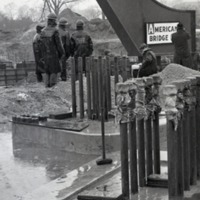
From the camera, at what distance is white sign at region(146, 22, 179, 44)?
590 inches

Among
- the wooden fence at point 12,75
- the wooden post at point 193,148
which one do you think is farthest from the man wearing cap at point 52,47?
the wooden post at point 193,148

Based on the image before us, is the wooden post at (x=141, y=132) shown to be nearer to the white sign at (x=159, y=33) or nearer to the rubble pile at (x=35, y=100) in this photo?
the white sign at (x=159, y=33)

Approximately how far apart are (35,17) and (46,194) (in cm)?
6985

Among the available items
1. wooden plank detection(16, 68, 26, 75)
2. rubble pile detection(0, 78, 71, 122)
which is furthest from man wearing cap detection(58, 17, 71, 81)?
wooden plank detection(16, 68, 26, 75)

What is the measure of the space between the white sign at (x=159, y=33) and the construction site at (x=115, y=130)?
1.1 inches

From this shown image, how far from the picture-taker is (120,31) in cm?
1472

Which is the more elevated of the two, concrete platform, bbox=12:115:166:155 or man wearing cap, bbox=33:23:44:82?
man wearing cap, bbox=33:23:44:82

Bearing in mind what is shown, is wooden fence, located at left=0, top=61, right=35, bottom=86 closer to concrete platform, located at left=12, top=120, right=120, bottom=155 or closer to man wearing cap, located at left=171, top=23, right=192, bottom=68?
man wearing cap, located at left=171, top=23, right=192, bottom=68

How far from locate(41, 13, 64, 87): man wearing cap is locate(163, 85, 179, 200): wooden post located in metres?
11.1

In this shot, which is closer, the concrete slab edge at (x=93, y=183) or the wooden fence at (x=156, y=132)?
the wooden fence at (x=156, y=132)

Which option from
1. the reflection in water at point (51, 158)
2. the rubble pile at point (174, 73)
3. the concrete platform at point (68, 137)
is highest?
the rubble pile at point (174, 73)

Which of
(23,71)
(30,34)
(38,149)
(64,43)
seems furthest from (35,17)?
(38,149)

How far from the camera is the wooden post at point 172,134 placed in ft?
17.5

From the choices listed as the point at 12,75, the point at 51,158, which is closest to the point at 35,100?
the point at 12,75
